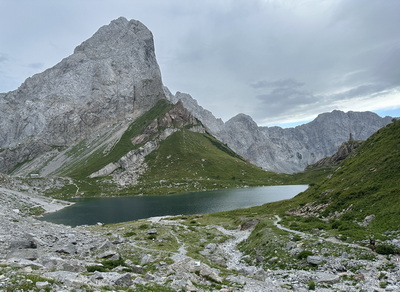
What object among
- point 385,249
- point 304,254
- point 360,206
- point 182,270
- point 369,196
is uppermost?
point 369,196

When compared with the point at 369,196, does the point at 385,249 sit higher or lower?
lower

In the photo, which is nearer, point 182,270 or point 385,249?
point 182,270

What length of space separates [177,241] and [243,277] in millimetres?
25416

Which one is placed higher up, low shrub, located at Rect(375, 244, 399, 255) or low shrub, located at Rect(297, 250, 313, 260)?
low shrub, located at Rect(375, 244, 399, 255)

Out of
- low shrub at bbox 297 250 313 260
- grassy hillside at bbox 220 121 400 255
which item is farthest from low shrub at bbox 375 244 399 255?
low shrub at bbox 297 250 313 260

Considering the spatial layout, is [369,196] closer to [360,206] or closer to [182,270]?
[360,206]

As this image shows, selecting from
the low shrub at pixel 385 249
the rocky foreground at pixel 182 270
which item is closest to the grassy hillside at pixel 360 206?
the low shrub at pixel 385 249

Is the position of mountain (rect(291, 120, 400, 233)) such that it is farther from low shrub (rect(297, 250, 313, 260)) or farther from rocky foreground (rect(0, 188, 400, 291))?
rocky foreground (rect(0, 188, 400, 291))

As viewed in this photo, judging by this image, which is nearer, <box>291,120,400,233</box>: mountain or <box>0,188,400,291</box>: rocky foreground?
<box>0,188,400,291</box>: rocky foreground

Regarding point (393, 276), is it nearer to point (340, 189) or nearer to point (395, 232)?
point (395, 232)

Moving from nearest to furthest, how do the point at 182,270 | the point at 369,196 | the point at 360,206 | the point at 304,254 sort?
the point at 182,270, the point at 304,254, the point at 360,206, the point at 369,196

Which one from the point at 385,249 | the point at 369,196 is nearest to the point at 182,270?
the point at 385,249

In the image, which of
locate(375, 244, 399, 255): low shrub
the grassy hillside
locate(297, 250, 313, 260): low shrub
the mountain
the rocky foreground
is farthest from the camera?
the mountain

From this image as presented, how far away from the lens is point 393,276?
72.4 ft
